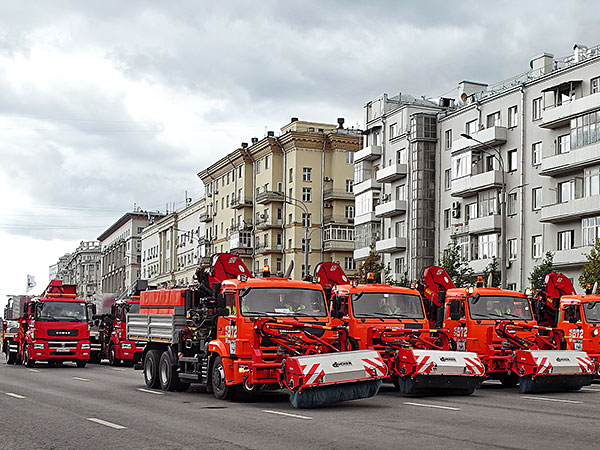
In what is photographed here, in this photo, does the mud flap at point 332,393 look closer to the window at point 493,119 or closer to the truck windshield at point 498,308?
the truck windshield at point 498,308

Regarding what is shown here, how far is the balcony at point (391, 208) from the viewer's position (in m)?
65.4

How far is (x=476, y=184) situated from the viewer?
56.6 meters

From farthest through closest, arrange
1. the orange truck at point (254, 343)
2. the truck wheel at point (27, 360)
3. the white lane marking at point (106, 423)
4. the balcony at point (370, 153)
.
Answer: the balcony at point (370, 153)
the truck wheel at point (27, 360)
the orange truck at point (254, 343)
the white lane marking at point (106, 423)

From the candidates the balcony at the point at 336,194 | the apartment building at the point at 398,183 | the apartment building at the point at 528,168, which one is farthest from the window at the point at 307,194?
the apartment building at the point at 528,168

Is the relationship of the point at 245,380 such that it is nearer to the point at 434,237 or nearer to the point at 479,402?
the point at 479,402

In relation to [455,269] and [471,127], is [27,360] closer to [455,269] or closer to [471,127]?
[455,269]

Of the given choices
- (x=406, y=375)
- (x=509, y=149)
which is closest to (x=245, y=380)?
(x=406, y=375)

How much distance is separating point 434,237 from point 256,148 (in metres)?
29.3

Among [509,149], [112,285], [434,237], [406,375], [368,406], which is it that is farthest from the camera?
[112,285]

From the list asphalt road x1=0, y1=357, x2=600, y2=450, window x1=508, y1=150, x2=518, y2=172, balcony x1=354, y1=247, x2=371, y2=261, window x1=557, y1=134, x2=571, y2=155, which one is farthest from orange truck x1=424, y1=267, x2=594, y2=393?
balcony x1=354, y1=247, x2=371, y2=261

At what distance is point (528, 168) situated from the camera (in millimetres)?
54000

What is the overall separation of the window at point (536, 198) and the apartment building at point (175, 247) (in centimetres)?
4589

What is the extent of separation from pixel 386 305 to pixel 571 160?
97.7 ft

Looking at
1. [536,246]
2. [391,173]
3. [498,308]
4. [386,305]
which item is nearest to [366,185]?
[391,173]
